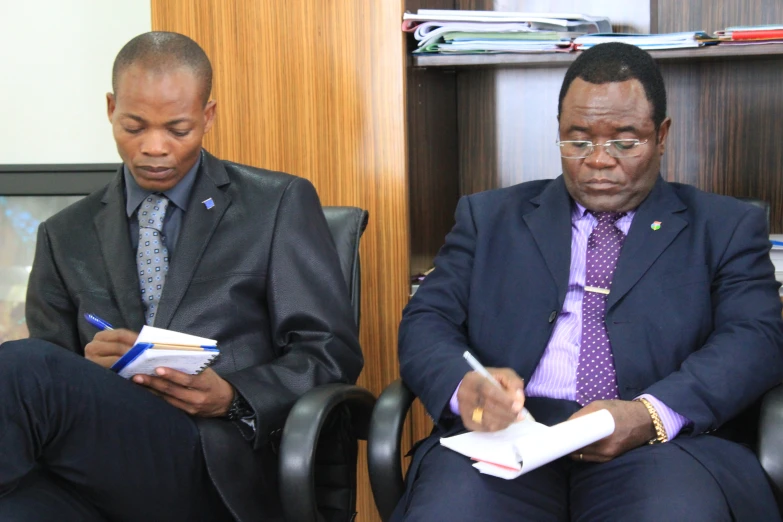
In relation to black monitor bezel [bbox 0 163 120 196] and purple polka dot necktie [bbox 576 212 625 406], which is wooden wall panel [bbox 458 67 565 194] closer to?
purple polka dot necktie [bbox 576 212 625 406]

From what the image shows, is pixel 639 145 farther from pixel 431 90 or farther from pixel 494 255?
pixel 431 90

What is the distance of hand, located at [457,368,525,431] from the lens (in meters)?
1.85

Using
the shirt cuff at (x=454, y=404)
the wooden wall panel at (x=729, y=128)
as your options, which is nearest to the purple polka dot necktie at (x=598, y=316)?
the shirt cuff at (x=454, y=404)

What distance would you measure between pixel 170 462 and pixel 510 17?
1.52 m

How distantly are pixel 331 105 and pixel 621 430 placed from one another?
134cm

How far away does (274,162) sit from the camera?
2879mm

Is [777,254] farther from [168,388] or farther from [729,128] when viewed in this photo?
[168,388]

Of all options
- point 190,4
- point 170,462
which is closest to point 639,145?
point 170,462

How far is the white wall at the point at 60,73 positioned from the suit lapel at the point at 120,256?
1326mm

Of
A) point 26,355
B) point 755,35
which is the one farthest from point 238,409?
point 755,35

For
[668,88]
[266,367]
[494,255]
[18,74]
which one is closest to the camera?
[266,367]

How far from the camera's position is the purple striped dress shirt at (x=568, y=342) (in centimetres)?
215

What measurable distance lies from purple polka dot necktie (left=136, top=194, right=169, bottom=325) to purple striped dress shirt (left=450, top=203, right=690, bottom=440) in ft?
2.40

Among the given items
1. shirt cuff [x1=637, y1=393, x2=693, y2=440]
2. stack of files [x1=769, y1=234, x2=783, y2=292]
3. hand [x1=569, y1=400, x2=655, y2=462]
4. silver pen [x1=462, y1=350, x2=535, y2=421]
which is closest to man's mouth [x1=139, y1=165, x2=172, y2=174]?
silver pen [x1=462, y1=350, x2=535, y2=421]
